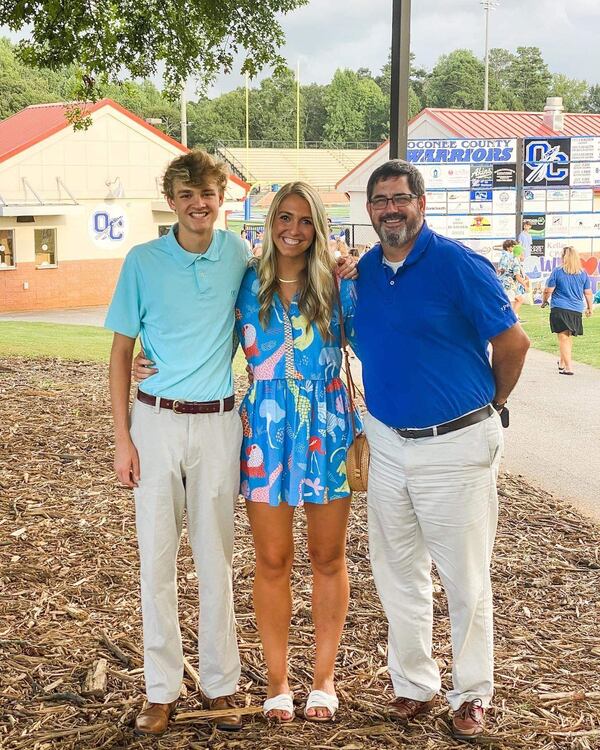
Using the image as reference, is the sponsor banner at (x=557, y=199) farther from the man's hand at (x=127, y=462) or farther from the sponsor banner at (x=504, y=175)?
the man's hand at (x=127, y=462)

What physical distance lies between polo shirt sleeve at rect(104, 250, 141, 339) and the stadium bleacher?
68159 mm

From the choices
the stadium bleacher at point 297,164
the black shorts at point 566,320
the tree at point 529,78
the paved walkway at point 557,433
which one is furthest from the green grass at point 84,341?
the tree at point 529,78

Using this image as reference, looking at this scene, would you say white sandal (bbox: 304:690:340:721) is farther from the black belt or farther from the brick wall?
the brick wall

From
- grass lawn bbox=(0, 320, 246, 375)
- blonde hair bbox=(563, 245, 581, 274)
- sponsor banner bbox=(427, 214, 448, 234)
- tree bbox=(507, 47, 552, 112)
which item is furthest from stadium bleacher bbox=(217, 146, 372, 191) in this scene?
blonde hair bbox=(563, 245, 581, 274)

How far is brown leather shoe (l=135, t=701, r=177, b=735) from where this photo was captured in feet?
12.2

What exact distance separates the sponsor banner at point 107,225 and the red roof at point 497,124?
9596mm

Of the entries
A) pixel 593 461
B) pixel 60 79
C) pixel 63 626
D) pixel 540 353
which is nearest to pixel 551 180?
pixel 540 353

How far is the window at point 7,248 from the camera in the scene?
2792cm

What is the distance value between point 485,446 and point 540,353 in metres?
16.4

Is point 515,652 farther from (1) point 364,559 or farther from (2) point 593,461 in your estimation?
(2) point 593,461

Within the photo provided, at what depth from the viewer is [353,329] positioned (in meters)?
3.72

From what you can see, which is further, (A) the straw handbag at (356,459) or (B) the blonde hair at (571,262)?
(B) the blonde hair at (571,262)

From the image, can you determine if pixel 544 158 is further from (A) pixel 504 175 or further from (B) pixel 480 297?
(B) pixel 480 297

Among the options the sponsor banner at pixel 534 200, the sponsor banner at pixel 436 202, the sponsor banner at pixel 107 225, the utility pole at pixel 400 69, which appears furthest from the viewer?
the sponsor banner at pixel 107 225
